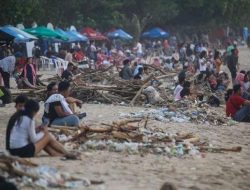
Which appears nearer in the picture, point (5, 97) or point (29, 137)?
point (29, 137)

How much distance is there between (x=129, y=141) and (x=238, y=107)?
5.49m

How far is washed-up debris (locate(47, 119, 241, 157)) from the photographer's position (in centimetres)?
1003

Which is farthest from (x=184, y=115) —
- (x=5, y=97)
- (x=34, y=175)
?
(x=34, y=175)

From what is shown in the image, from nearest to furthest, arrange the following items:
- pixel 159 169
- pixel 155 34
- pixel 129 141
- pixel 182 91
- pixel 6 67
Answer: pixel 159 169, pixel 129 141, pixel 182 91, pixel 6 67, pixel 155 34

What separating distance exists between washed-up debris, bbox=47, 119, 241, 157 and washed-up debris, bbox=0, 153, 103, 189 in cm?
222

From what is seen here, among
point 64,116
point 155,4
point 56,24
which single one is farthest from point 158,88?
point 155,4

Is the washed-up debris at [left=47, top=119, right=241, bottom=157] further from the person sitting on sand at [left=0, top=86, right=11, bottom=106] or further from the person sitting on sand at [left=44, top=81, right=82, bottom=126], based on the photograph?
the person sitting on sand at [left=0, top=86, right=11, bottom=106]

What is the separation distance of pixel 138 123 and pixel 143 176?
14.1 feet

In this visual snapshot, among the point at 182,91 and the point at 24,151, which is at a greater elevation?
the point at 182,91

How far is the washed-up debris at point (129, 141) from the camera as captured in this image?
10.0 metres

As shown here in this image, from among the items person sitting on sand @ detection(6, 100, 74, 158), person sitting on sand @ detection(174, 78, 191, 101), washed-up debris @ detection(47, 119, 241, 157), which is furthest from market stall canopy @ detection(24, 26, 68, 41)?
person sitting on sand @ detection(6, 100, 74, 158)

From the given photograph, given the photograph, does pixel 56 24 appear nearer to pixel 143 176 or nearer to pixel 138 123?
pixel 138 123

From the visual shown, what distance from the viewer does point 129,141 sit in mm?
10383

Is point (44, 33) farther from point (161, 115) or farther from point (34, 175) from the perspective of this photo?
point (34, 175)
